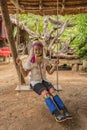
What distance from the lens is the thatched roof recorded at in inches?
209

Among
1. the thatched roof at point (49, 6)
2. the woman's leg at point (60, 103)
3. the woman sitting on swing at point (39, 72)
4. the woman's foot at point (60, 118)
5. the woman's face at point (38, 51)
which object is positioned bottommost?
the woman's foot at point (60, 118)

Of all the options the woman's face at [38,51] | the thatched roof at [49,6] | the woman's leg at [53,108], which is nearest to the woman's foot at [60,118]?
the woman's leg at [53,108]

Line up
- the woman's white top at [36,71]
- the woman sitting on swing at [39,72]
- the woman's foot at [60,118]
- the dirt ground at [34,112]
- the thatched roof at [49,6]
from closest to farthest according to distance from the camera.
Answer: the woman's foot at [60,118] → the dirt ground at [34,112] → the woman sitting on swing at [39,72] → the woman's white top at [36,71] → the thatched roof at [49,6]

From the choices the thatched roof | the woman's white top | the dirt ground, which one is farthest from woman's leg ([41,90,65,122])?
the thatched roof

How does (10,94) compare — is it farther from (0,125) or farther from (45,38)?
(45,38)

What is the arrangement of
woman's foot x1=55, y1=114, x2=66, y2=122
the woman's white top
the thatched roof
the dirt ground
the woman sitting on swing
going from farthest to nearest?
1. the thatched roof
2. the woman's white top
3. the woman sitting on swing
4. the dirt ground
5. woman's foot x1=55, y1=114, x2=66, y2=122

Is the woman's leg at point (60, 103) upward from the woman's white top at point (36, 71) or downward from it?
downward

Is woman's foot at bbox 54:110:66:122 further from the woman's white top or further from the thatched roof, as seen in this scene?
the thatched roof

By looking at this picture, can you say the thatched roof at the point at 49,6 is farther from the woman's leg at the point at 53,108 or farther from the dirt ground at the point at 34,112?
the woman's leg at the point at 53,108

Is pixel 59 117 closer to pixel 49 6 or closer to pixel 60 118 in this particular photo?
pixel 60 118

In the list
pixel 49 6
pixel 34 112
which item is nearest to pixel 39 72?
pixel 34 112

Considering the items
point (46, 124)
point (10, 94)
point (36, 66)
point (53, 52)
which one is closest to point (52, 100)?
point (46, 124)

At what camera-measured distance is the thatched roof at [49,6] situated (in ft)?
17.4

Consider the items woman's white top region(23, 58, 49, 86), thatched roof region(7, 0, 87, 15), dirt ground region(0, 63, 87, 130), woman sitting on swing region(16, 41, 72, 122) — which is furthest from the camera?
thatched roof region(7, 0, 87, 15)
